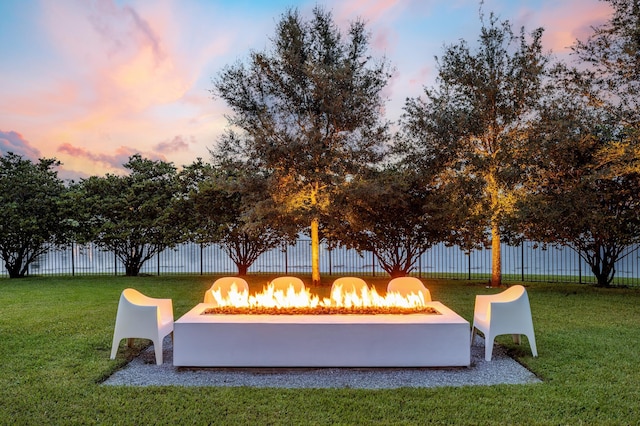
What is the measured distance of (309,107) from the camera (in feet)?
43.8

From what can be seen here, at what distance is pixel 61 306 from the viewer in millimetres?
10047

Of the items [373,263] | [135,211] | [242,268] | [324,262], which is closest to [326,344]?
[373,263]

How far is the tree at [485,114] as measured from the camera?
42.9 ft

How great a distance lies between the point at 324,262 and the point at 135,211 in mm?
7130

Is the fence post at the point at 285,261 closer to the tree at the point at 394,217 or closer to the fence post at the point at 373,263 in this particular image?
the tree at the point at 394,217

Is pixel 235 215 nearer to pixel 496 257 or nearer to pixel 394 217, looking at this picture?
pixel 394 217

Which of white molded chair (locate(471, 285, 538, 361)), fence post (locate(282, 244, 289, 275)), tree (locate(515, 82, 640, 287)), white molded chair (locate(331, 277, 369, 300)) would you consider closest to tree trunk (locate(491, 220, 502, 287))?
tree (locate(515, 82, 640, 287))

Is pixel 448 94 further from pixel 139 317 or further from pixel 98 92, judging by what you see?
pixel 139 317

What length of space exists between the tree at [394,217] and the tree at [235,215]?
2140 mm

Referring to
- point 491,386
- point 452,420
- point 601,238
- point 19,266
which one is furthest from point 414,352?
point 19,266

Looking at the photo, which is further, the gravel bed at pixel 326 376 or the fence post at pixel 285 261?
the fence post at pixel 285 261

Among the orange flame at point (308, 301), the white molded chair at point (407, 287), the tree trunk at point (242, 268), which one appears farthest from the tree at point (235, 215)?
the orange flame at point (308, 301)

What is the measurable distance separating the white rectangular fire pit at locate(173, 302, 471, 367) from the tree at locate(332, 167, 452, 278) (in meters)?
7.66

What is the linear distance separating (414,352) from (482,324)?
3.81 ft
